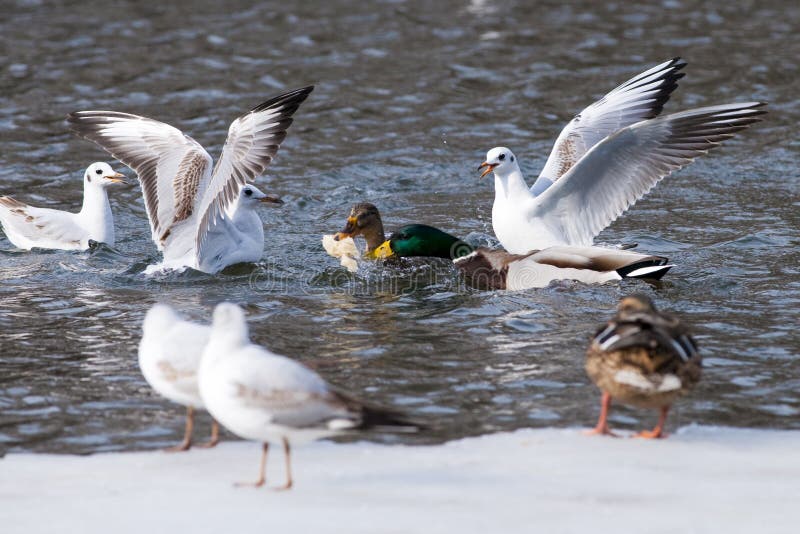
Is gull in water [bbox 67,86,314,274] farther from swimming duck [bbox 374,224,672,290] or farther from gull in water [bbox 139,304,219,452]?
gull in water [bbox 139,304,219,452]

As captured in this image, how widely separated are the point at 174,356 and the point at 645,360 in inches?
83.9

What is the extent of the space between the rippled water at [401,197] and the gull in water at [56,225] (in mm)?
180

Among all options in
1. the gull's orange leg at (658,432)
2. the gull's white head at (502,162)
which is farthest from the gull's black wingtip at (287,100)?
the gull's orange leg at (658,432)

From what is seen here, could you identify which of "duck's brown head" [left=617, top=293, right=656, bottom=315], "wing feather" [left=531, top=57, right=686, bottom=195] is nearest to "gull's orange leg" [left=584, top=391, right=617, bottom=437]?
"duck's brown head" [left=617, top=293, right=656, bottom=315]

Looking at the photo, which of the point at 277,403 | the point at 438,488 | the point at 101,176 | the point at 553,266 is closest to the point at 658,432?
the point at 438,488

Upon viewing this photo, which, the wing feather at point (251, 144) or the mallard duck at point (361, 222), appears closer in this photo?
the wing feather at point (251, 144)

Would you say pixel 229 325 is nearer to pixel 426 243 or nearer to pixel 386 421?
pixel 386 421

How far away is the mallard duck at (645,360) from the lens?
5215 millimetres

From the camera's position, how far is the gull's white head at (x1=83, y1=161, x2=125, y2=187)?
11070 mm

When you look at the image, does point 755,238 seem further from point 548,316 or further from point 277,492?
point 277,492

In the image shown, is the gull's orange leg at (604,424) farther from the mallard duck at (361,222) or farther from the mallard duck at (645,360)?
the mallard duck at (361,222)

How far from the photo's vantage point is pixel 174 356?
5203 mm

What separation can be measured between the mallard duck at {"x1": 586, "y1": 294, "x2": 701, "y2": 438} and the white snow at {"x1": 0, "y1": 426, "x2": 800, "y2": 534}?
10.0 inches

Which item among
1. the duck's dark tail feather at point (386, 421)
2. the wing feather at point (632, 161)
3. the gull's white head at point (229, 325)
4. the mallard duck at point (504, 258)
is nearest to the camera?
the duck's dark tail feather at point (386, 421)
